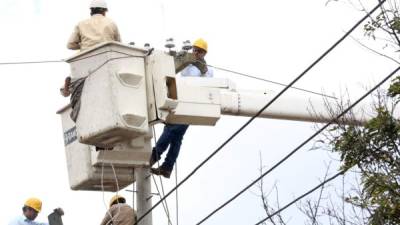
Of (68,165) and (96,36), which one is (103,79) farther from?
(68,165)

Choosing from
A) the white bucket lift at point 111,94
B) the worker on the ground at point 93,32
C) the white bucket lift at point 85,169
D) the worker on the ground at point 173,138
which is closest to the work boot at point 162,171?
the worker on the ground at point 173,138

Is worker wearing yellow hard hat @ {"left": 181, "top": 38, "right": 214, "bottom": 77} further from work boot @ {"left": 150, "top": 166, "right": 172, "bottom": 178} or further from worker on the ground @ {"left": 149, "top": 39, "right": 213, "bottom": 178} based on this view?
work boot @ {"left": 150, "top": 166, "right": 172, "bottom": 178}

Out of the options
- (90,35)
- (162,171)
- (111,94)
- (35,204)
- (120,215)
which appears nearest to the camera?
(111,94)

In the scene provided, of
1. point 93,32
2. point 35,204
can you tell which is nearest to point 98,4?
point 93,32

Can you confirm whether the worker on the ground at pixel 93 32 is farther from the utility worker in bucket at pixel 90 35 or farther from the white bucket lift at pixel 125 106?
the white bucket lift at pixel 125 106

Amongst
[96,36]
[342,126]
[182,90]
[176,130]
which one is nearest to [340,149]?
[342,126]

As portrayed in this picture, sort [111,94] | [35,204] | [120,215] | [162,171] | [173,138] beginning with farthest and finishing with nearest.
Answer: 1. [35,204]
2. [173,138]
3. [162,171]
4. [120,215]
5. [111,94]

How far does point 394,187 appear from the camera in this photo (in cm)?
1002

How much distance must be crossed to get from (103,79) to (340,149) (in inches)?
129

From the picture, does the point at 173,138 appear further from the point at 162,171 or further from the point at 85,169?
the point at 85,169

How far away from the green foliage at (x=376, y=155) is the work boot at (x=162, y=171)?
1846 mm

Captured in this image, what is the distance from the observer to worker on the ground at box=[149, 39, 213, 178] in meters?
9.76

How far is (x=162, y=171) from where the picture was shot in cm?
977

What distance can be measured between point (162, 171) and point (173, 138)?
0.53m
